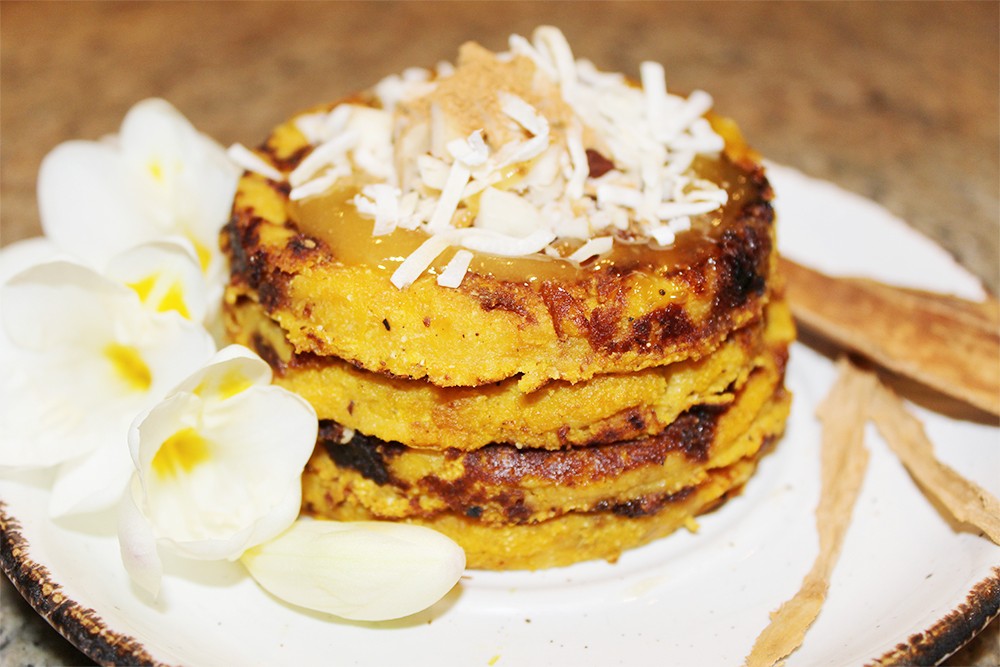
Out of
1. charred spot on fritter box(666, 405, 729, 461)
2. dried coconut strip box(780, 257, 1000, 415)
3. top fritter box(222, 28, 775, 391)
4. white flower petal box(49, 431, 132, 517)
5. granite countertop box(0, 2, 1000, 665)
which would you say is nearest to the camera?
top fritter box(222, 28, 775, 391)

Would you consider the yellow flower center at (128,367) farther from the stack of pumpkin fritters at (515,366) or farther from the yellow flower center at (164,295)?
the stack of pumpkin fritters at (515,366)

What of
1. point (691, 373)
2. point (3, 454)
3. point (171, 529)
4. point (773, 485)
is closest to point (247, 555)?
point (171, 529)

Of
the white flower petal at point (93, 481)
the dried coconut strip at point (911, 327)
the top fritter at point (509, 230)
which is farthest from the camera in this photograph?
the dried coconut strip at point (911, 327)

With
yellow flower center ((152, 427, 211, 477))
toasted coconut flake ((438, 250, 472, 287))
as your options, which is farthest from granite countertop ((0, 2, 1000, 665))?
toasted coconut flake ((438, 250, 472, 287))

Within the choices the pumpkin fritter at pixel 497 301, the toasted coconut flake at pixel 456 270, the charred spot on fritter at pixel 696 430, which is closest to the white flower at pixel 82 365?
the pumpkin fritter at pixel 497 301

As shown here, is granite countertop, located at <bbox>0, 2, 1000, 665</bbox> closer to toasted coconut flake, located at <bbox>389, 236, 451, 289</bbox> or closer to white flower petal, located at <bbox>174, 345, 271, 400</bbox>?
white flower petal, located at <bbox>174, 345, 271, 400</bbox>

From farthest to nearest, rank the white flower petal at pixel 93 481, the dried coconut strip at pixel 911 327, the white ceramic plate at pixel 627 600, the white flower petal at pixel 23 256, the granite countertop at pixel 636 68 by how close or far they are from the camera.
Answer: the granite countertop at pixel 636 68 < the dried coconut strip at pixel 911 327 < the white flower petal at pixel 23 256 < the white flower petal at pixel 93 481 < the white ceramic plate at pixel 627 600

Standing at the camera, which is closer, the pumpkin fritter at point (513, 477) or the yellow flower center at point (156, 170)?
the pumpkin fritter at point (513, 477)

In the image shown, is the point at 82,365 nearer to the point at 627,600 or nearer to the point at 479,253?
the point at 479,253
